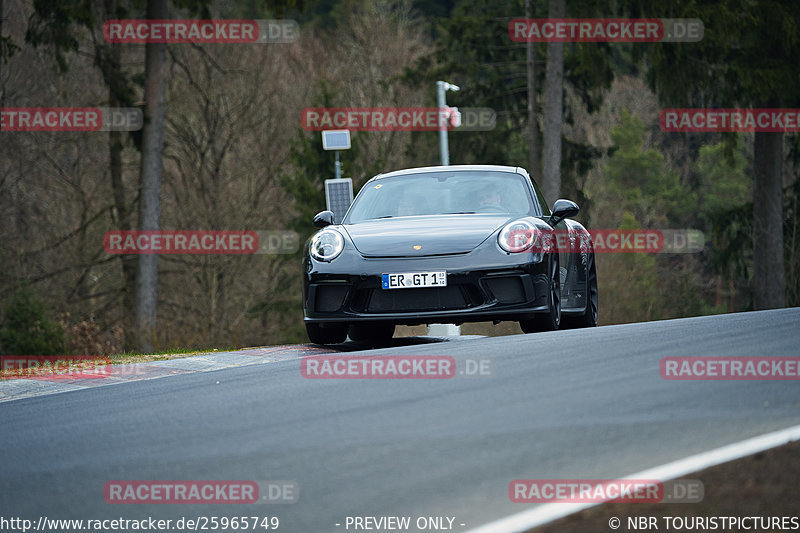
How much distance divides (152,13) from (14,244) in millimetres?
8439

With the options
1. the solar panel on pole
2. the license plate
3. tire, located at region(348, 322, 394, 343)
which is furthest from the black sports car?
the solar panel on pole

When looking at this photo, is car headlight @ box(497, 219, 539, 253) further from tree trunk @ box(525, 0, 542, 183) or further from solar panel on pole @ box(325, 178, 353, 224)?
tree trunk @ box(525, 0, 542, 183)

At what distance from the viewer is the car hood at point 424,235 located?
9383 millimetres

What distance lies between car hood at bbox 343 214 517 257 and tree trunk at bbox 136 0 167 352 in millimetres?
16511

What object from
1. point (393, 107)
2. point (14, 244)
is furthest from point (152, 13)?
point (393, 107)

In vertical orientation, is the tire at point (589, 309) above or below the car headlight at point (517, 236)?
below

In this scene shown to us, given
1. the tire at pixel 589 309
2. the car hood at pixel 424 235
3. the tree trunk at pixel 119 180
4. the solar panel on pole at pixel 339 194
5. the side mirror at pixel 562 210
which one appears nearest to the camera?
the car hood at pixel 424 235

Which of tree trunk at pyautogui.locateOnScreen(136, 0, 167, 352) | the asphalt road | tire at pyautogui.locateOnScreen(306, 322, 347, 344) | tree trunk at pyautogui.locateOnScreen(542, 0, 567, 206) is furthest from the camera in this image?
tree trunk at pyautogui.locateOnScreen(542, 0, 567, 206)

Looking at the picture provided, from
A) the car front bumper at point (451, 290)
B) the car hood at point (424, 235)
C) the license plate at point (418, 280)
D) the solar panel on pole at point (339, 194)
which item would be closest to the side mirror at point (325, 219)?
the car hood at point (424, 235)

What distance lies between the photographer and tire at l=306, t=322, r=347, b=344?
10000mm

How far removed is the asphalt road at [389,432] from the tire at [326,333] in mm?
2134

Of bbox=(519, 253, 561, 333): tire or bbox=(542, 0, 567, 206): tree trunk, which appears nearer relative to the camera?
bbox=(519, 253, 561, 333): tire

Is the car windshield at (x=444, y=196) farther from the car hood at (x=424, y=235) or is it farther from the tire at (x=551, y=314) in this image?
the tire at (x=551, y=314)

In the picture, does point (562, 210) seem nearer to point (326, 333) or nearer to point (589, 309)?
point (589, 309)
